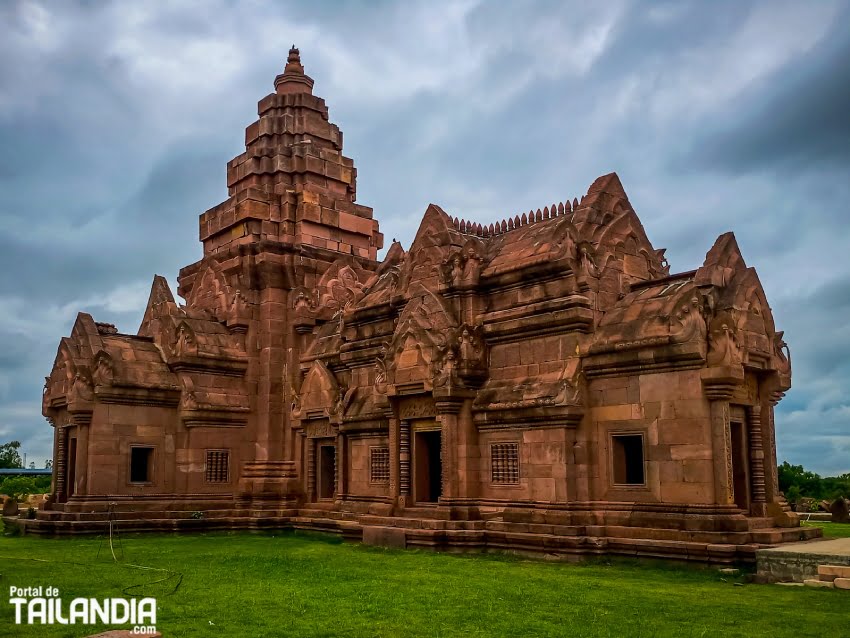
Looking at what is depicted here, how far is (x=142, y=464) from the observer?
2739 cm

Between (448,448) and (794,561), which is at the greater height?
(448,448)

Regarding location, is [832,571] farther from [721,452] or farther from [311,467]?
[311,467]

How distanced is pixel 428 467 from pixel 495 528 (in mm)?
3270

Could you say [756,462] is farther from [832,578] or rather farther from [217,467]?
[217,467]

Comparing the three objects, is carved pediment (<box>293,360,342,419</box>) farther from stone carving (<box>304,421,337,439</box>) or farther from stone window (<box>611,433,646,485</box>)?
stone window (<box>611,433,646,485</box>)

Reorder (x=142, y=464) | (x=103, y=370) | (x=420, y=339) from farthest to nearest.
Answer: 1. (x=142, y=464)
2. (x=103, y=370)
3. (x=420, y=339)

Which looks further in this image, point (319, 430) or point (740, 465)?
point (319, 430)

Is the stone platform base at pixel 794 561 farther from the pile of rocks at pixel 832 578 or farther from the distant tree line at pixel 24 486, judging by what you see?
the distant tree line at pixel 24 486

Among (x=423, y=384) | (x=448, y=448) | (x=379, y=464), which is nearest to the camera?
(x=448, y=448)

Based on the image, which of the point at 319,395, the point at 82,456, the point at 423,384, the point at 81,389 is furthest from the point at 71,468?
the point at 423,384

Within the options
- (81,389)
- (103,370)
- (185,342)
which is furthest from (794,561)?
(81,389)

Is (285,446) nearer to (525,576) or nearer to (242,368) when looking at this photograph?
(242,368)

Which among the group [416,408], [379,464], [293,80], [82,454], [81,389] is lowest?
[379,464]

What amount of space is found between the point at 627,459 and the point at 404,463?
611cm
